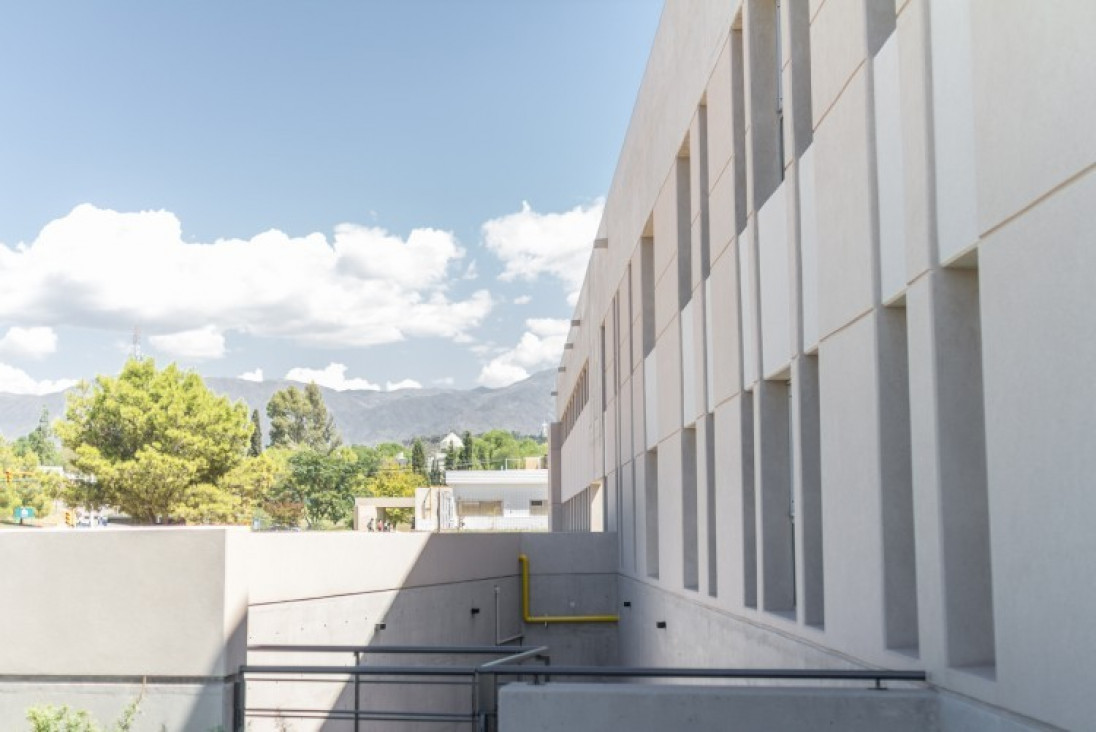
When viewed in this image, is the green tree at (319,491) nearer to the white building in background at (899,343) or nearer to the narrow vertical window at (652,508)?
the narrow vertical window at (652,508)

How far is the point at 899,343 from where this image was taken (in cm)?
729

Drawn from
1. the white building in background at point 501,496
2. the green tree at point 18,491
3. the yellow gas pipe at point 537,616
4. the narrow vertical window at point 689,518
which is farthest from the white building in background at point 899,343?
the green tree at point 18,491

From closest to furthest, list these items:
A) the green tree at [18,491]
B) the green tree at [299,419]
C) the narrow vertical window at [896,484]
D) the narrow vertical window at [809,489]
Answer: the narrow vertical window at [896,484] < the narrow vertical window at [809,489] < the green tree at [18,491] < the green tree at [299,419]

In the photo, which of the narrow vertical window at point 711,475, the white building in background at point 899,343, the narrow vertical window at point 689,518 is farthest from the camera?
the narrow vertical window at point 689,518

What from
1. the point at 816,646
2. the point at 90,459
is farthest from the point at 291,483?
the point at 816,646

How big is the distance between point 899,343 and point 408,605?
39.6 feet

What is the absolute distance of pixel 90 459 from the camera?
56.5 meters

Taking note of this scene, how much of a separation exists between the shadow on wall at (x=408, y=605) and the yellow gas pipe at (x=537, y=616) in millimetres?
157

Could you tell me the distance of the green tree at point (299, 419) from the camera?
Result: 19688cm

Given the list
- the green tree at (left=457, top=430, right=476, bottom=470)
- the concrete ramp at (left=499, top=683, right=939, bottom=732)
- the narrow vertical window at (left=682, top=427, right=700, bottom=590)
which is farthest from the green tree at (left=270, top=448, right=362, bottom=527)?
the concrete ramp at (left=499, top=683, right=939, bottom=732)

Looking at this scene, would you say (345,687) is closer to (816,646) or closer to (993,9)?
(816,646)

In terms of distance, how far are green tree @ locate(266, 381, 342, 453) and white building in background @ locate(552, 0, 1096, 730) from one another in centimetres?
18785

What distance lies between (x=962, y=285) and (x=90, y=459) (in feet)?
186

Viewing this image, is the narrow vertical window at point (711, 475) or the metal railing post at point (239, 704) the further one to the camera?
the narrow vertical window at point (711, 475)
